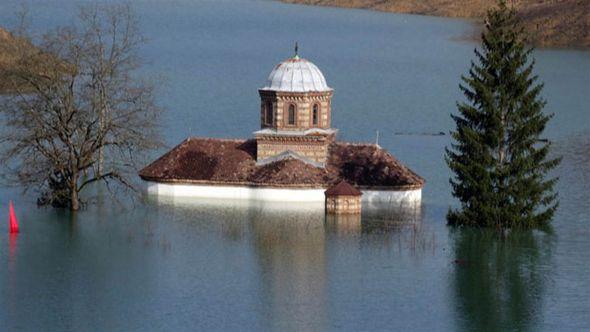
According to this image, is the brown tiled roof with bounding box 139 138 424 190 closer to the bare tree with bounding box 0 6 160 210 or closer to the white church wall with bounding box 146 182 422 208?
the white church wall with bounding box 146 182 422 208

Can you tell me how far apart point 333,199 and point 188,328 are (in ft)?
58.9

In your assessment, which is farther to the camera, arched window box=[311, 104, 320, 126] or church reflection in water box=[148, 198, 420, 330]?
arched window box=[311, 104, 320, 126]

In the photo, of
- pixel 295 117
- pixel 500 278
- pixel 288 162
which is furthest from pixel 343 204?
pixel 500 278

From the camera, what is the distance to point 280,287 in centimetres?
6450

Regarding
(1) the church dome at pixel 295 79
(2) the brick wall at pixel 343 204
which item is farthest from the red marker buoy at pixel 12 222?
(1) the church dome at pixel 295 79

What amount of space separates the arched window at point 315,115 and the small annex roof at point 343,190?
523cm

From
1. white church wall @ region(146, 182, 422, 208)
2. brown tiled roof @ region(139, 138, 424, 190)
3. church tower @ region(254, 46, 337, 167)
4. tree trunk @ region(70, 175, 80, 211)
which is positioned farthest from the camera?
church tower @ region(254, 46, 337, 167)

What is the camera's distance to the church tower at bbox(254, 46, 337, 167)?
7869 centimetres

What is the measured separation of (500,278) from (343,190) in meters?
10.7

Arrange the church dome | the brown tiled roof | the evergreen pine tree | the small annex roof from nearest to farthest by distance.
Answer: the evergreen pine tree
the small annex roof
the brown tiled roof
the church dome

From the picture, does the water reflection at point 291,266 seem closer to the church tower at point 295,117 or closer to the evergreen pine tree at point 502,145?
the church tower at point 295,117

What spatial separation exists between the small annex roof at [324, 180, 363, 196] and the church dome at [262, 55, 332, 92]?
5737 mm

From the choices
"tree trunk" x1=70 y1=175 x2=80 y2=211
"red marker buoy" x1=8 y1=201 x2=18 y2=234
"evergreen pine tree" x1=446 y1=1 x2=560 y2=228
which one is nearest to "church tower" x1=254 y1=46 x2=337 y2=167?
"evergreen pine tree" x1=446 y1=1 x2=560 y2=228

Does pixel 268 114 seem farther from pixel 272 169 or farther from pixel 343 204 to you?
pixel 343 204
